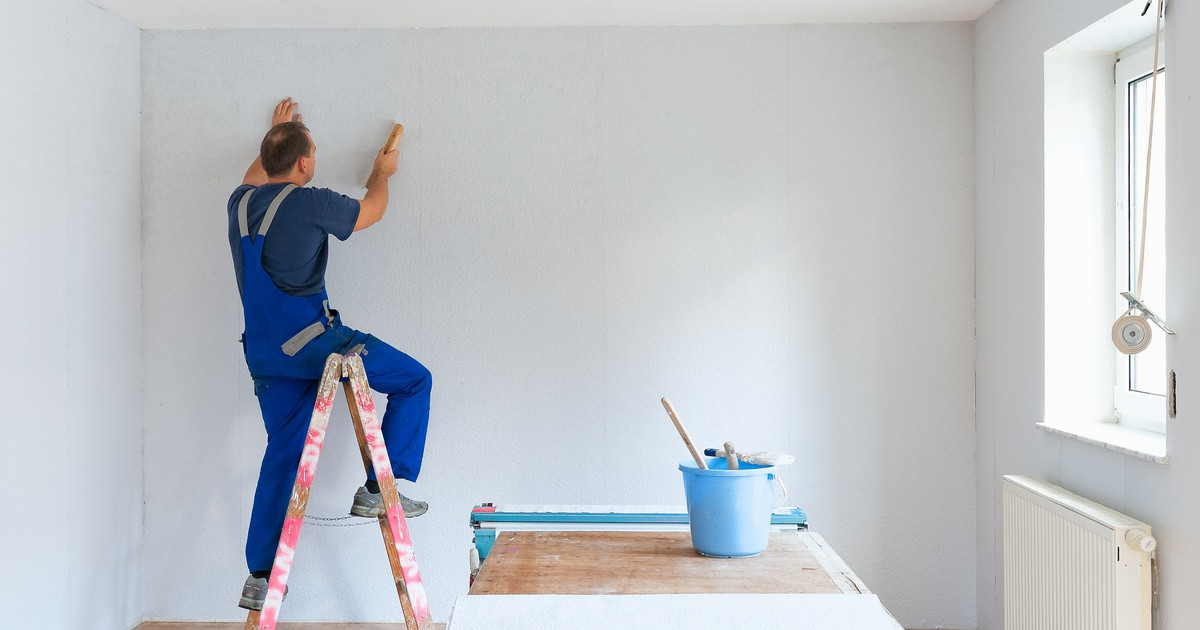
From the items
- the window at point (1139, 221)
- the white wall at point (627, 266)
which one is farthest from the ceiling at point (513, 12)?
the window at point (1139, 221)

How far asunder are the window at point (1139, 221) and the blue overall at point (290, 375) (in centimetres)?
229

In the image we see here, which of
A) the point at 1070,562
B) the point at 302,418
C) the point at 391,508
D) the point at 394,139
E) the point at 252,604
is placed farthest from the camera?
the point at 394,139

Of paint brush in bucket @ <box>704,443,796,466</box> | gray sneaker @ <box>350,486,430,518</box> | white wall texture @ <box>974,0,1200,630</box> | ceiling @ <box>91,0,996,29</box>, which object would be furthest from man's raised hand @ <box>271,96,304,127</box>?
white wall texture @ <box>974,0,1200,630</box>

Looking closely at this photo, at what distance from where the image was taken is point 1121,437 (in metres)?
2.52

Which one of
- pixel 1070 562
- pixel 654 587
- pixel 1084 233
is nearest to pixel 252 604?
pixel 654 587

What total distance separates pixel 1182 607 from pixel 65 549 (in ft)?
11.1

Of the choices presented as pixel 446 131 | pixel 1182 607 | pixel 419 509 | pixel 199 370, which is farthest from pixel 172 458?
pixel 1182 607

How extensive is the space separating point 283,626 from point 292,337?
4.15 ft

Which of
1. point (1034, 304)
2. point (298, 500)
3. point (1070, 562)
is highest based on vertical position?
point (1034, 304)

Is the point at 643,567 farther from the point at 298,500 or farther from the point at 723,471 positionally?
the point at 298,500

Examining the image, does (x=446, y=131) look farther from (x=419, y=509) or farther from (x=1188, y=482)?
(x=1188, y=482)

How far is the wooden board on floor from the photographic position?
1604mm

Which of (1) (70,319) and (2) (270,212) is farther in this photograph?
(1) (70,319)

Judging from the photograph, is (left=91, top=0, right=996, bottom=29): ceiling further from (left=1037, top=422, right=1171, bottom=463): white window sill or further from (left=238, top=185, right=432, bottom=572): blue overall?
(left=1037, top=422, right=1171, bottom=463): white window sill
